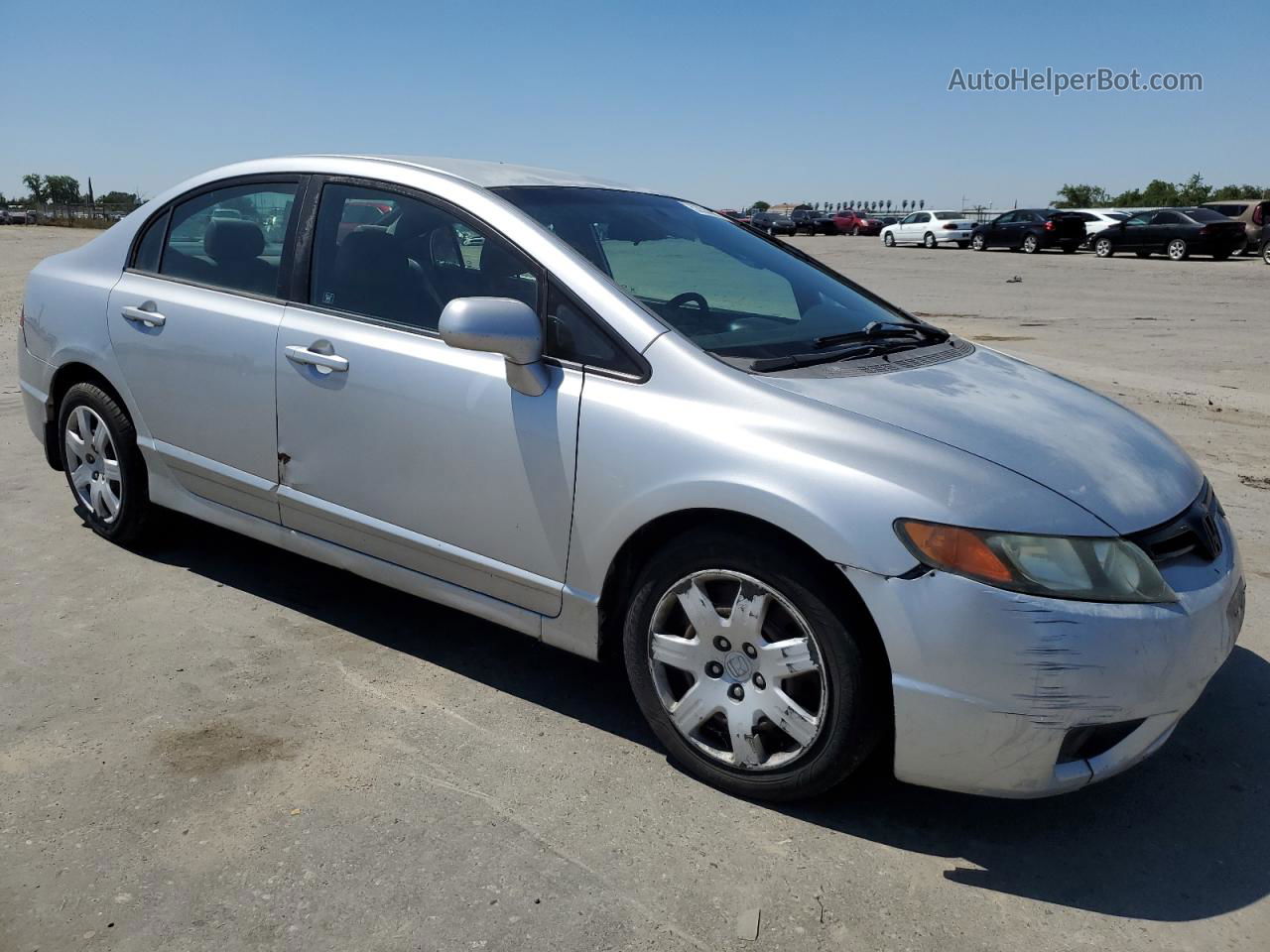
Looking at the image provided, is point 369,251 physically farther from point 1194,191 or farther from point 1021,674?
point 1194,191

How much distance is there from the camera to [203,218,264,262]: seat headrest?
4.12m

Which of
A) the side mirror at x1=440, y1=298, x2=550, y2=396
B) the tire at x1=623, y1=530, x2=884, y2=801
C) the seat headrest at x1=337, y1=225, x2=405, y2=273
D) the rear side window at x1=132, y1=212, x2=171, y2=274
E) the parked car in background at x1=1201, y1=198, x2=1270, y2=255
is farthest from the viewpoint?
the parked car in background at x1=1201, y1=198, x2=1270, y2=255

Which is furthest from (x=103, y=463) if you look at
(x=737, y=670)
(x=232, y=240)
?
(x=737, y=670)

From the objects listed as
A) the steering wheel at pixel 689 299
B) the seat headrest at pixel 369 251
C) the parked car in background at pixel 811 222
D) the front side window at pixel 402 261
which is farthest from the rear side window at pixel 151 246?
the parked car in background at pixel 811 222

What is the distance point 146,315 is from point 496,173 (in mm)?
1514

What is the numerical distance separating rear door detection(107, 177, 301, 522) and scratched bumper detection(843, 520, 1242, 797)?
91.4 inches

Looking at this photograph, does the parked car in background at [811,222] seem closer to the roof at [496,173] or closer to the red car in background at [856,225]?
the red car in background at [856,225]

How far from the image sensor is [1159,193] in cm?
7188

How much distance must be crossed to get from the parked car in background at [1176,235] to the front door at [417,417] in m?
29.6

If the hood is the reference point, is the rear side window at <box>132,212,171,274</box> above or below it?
above

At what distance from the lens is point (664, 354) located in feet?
10.2

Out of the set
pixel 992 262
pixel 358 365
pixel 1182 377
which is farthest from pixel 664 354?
pixel 992 262

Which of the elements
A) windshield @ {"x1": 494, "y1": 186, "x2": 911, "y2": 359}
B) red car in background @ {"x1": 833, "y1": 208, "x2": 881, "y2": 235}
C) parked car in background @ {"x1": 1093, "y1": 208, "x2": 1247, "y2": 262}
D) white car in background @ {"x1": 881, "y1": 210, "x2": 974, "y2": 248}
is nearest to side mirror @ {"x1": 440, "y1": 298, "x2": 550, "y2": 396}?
windshield @ {"x1": 494, "y1": 186, "x2": 911, "y2": 359}

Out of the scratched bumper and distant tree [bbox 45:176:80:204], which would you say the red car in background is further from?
distant tree [bbox 45:176:80:204]
